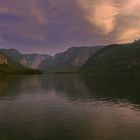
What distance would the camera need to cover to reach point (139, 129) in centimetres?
4684

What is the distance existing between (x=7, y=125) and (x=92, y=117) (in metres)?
19.4

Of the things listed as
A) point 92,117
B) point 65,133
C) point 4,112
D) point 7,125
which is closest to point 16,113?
point 4,112

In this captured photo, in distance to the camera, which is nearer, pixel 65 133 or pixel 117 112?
pixel 65 133

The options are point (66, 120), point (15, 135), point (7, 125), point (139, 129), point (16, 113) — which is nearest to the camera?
point (15, 135)

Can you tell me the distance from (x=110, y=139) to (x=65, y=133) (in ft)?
26.8

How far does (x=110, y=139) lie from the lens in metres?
40.8

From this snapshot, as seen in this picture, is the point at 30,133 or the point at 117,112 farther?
the point at 117,112

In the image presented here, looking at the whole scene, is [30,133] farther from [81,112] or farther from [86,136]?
[81,112]

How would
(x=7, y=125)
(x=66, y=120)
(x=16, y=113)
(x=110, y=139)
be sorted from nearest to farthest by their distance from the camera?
(x=110, y=139)
(x=7, y=125)
(x=66, y=120)
(x=16, y=113)

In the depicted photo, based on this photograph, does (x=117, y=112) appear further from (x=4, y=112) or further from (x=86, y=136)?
(x=4, y=112)

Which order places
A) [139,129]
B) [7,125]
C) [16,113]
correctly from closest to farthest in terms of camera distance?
[139,129] < [7,125] < [16,113]

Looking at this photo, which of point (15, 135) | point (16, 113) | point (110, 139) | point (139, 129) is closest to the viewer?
point (110, 139)

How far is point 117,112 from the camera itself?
65.2 meters

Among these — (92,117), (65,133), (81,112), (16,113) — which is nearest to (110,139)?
(65,133)
